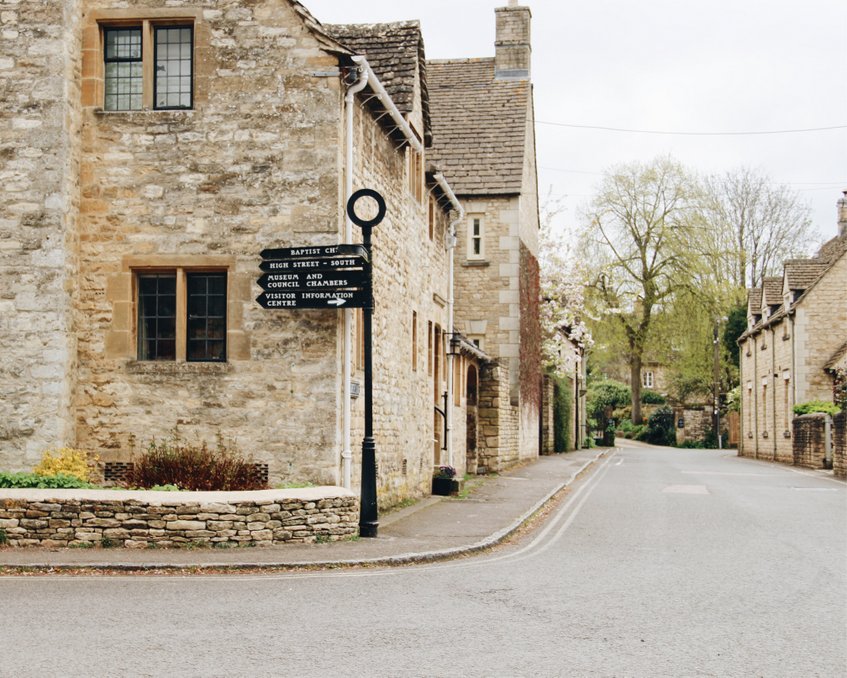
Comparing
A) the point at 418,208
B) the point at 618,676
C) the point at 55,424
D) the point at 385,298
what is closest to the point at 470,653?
the point at 618,676

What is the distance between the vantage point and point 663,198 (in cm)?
6053

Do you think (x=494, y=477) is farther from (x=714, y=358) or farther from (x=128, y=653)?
(x=714, y=358)

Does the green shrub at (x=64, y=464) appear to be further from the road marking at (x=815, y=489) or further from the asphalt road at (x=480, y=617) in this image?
the road marking at (x=815, y=489)

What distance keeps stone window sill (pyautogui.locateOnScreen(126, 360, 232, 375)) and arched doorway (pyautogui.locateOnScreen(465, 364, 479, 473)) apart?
1400 cm

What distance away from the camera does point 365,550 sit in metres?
12.7

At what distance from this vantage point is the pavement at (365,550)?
37.1ft

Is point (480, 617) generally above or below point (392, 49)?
below

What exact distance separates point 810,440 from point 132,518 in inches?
1191

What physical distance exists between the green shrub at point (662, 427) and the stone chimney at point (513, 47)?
39.1 meters

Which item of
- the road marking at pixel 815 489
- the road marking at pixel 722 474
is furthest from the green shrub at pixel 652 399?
the road marking at pixel 815 489

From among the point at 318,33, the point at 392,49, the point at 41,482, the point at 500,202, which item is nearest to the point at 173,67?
the point at 318,33

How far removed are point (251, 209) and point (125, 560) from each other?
5676mm

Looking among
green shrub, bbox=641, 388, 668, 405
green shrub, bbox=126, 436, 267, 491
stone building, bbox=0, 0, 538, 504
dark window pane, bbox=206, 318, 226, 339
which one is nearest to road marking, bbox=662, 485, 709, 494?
stone building, bbox=0, 0, 538, 504

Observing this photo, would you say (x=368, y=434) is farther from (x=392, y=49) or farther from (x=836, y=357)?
(x=836, y=357)
